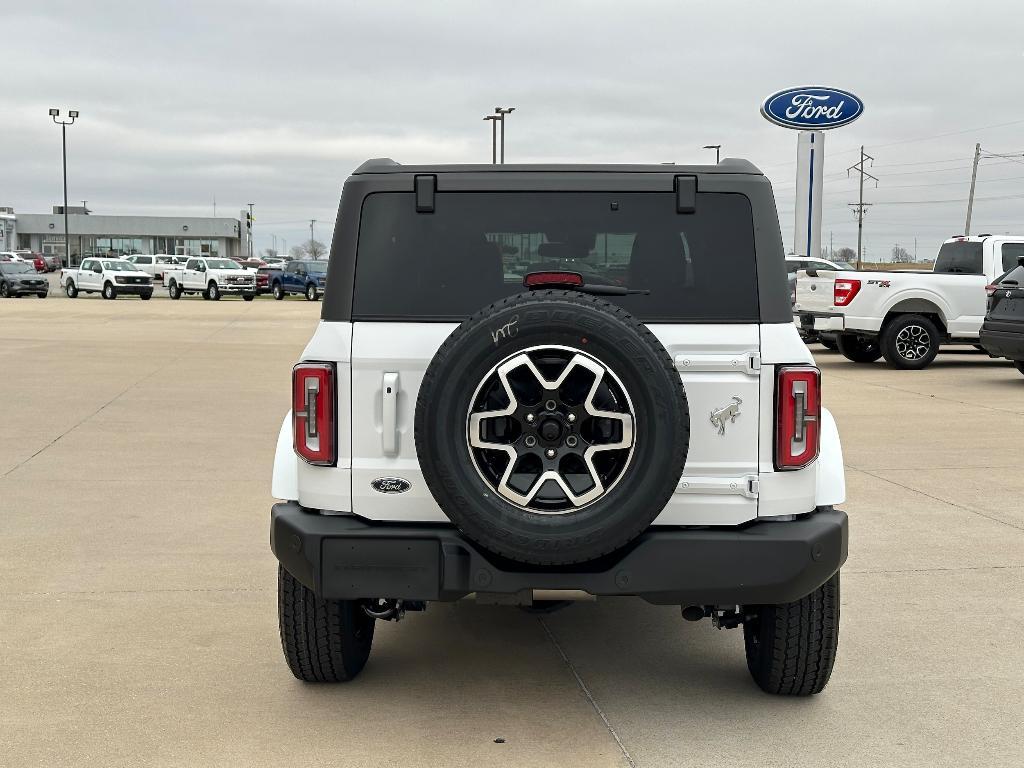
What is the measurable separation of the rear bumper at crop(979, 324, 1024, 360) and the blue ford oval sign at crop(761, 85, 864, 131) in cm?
2206

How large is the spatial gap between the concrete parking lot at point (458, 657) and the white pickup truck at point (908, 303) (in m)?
9.24

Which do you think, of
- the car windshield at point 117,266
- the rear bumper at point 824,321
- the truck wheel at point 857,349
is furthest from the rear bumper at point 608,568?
the car windshield at point 117,266

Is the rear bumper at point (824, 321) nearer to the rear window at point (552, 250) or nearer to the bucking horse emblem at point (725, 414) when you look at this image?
the rear window at point (552, 250)

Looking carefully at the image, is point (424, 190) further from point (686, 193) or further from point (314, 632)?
point (314, 632)

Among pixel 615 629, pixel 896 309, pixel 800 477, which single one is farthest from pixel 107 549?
pixel 896 309

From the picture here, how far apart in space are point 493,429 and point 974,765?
1.95m

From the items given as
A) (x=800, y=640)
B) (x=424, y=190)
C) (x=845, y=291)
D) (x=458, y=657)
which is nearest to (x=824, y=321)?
(x=845, y=291)

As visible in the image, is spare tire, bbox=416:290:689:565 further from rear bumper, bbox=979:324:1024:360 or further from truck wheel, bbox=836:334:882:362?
truck wheel, bbox=836:334:882:362

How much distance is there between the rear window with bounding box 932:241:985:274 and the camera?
63.5 feet

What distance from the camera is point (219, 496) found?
28.0ft

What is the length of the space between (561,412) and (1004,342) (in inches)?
538

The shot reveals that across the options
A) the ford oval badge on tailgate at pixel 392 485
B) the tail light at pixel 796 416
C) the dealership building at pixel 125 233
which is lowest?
the ford oval badge on tailgate at pixel 392 485

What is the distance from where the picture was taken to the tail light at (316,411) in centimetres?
427

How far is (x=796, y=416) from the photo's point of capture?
424 cm
